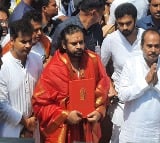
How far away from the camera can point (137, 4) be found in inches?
288

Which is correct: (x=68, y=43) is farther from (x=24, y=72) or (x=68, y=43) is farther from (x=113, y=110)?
(x=113, y=110)

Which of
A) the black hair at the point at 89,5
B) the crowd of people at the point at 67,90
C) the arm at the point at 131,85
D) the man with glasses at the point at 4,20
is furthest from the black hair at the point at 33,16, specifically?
the arm at the point at 131,85

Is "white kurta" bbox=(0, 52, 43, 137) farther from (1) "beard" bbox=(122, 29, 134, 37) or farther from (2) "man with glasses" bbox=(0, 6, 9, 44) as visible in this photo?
(1) "beard" bbox=(122, 29, 134, 37)

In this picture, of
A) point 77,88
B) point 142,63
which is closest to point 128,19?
point 142,63

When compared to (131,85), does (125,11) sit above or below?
above

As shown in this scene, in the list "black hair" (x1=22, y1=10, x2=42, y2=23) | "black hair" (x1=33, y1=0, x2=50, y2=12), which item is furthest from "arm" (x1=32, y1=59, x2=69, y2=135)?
"black hair" (x1=33, y1=0, x2=50, y2=12)

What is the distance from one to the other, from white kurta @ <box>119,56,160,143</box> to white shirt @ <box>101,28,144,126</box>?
0.65 meters

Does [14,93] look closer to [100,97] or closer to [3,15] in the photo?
[100,97]

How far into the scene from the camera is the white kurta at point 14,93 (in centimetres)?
512

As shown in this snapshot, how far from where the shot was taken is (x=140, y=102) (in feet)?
17.7

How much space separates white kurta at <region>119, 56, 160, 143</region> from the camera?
5355 mm

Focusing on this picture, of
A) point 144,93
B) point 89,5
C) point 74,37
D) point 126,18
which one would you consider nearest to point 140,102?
point 144,93

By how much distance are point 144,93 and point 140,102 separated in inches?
3.9

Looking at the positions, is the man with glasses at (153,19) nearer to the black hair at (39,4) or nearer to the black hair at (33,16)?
the black hair at (39,4)
